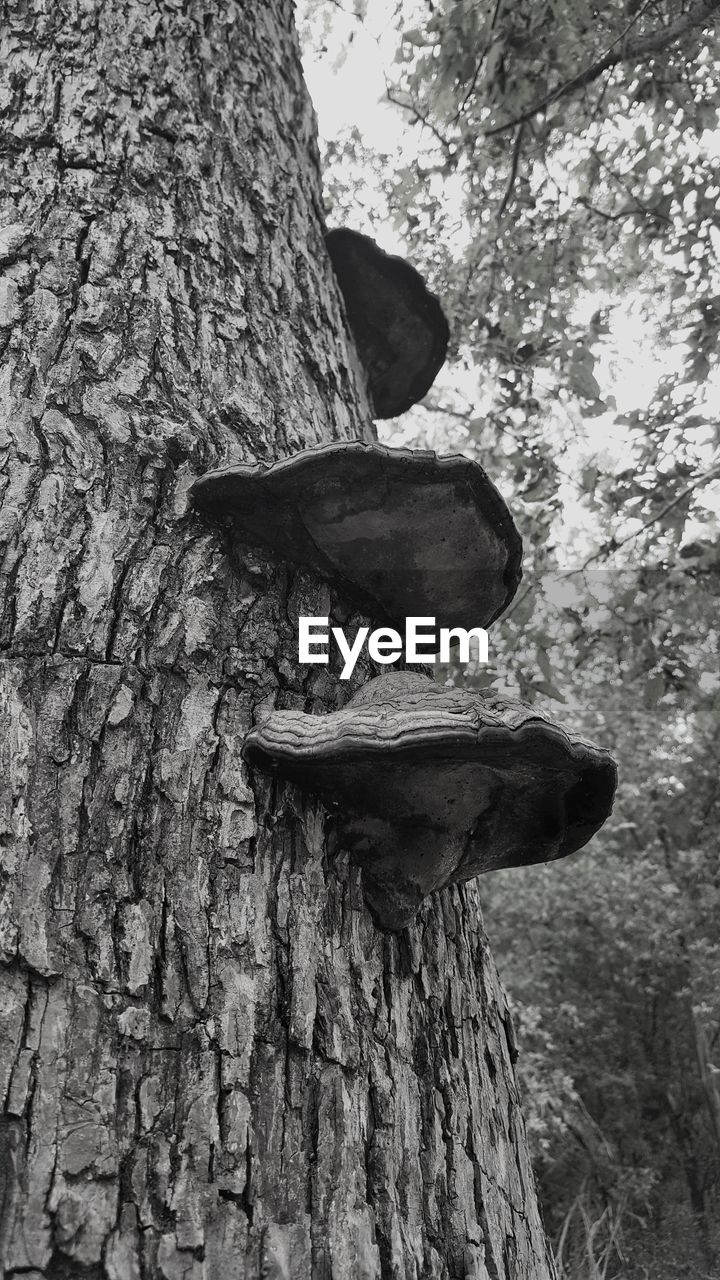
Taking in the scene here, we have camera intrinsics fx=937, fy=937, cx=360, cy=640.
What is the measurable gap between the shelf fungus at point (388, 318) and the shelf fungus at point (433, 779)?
1.71m

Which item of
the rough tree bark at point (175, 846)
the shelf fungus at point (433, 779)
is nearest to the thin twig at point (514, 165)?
the rough tree bark at point (175, 846)

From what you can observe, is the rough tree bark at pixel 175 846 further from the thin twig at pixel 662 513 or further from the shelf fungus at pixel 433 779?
the thin twig at pixel 662 513

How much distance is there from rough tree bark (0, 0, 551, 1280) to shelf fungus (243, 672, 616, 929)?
9 cm

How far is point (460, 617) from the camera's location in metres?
2.11

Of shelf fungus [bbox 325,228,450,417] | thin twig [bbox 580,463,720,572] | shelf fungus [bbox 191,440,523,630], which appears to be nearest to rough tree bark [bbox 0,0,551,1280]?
shelf fungus [bbox 191,440,523,630]

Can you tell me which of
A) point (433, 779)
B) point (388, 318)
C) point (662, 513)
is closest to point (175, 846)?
point (433, 779)

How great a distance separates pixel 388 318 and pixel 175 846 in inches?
84.4

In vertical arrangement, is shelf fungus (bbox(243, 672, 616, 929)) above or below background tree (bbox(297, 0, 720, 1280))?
below

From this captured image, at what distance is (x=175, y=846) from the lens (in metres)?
1.57

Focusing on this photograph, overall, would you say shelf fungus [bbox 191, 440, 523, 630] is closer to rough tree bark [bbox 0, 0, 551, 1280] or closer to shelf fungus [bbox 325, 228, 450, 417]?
rough tree bark [bbox 0, 0, 551, 1280]

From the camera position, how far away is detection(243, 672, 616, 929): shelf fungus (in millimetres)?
1459

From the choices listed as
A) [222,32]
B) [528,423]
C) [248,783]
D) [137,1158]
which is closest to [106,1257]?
[137,1158]

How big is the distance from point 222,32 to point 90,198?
1020mm

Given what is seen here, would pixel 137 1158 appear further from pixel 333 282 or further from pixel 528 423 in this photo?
pixel 528 423
